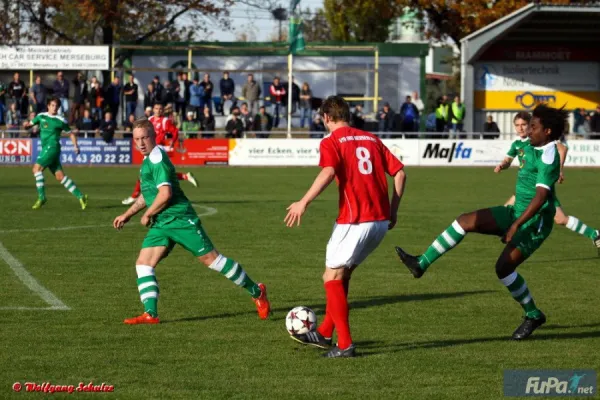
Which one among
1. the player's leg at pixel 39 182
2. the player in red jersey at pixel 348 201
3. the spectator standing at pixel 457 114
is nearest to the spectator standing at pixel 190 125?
the spectator standing at pixel 457 114

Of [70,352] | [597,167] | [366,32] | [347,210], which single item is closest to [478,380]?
[347,210]

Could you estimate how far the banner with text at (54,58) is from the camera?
3984cm

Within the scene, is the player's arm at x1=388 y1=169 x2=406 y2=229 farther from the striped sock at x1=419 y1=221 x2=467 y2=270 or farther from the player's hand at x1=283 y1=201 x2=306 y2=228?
the striped sock at x1=419 y1=221 x2=467 y2=270

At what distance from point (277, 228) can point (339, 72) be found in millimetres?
26681

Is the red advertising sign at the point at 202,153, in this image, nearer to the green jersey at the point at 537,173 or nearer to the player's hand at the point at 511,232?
the green jersey at the point at 537,173

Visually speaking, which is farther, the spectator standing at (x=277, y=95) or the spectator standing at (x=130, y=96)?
the spectator standing at (x=277, y=95)

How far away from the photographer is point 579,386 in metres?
7.31

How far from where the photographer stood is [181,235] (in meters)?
9.72

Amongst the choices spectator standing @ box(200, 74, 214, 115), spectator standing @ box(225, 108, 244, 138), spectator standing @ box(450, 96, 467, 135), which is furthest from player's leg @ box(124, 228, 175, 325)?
spectator standing @ box(450, 96, 467, 135)

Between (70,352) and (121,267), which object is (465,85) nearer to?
(121,267)

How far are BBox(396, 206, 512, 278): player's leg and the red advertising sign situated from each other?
2772 centimetres

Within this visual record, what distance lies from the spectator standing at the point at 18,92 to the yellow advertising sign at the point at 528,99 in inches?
703

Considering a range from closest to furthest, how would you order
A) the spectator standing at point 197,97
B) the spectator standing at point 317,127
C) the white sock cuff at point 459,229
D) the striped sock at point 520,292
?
the striped sock at point 520,292, the white sock cuff at point 459,229, the spectator standing at point 197,97, the spectator standing at point 317,127

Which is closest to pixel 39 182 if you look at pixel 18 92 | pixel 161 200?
pixel 161 200
